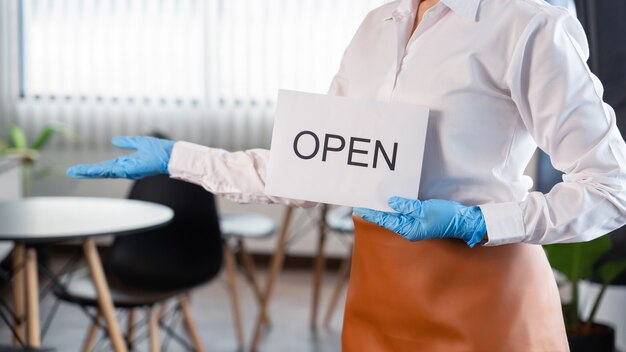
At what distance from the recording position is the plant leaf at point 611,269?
263 cm

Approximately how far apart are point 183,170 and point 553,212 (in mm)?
645

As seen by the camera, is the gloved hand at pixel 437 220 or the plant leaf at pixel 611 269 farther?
the plant leaf at pixel 611 269

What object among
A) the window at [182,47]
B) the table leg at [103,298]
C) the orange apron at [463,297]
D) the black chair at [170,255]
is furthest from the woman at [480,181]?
the window at [182,47]

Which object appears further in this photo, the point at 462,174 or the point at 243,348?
the point at 243,348

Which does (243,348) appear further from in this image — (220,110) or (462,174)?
(462,174)

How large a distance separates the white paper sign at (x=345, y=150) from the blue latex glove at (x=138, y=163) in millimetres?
282

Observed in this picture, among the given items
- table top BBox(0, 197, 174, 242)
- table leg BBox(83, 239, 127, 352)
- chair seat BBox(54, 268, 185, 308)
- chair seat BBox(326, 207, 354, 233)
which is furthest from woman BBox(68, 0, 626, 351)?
chair seat BBox(326, 207, 354, 233)

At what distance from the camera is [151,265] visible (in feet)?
9.45

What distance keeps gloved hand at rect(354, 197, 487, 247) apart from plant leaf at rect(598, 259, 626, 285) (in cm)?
161

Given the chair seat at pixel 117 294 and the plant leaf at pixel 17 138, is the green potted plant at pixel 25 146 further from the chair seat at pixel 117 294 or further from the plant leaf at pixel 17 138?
the chair seat at pixel 117 294

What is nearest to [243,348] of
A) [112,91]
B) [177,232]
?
[177,232]

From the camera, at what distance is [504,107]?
4.06ft

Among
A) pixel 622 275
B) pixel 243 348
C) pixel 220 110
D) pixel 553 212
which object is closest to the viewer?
pixel 553 212

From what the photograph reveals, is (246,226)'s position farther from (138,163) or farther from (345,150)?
(345,150)
